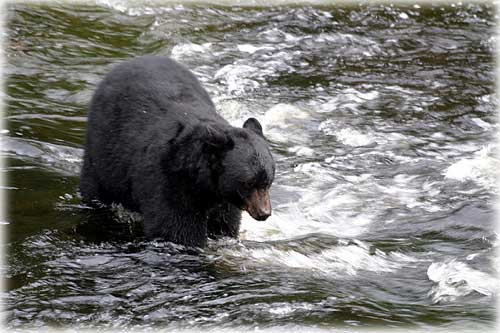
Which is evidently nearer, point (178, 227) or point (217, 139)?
point (217, 139)

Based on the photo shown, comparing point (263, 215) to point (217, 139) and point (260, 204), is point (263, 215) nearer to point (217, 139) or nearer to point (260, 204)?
point (260, 204)

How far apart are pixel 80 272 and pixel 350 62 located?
292 inches

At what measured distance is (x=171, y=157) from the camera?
6484mm

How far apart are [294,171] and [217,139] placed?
9.42 ft

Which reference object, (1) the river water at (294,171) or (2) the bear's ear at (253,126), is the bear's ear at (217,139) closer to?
(2) the bear's ear at (253,126)

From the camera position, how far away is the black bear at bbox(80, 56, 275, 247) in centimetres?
611

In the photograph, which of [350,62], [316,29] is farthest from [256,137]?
[316,29]

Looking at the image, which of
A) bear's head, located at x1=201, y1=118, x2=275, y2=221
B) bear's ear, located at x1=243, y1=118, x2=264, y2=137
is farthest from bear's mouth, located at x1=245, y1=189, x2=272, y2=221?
bear's ear, located at x1=243, y1=118, x2=264, y2=137

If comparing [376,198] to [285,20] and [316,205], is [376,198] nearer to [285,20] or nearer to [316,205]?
[316,205]

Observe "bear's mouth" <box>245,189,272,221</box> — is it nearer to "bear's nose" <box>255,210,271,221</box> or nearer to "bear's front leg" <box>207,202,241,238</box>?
"bear's nose" <box>255,210,271,221</box>

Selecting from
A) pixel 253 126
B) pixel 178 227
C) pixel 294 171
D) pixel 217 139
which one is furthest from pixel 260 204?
pixel 294 171

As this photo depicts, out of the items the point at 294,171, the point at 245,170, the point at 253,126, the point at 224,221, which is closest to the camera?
the point at 245,170

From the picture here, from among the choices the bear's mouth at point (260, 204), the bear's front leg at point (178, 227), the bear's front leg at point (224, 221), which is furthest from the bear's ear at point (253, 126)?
the bear's front leg at point (178, 227)

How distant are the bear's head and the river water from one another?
0.56 meters
